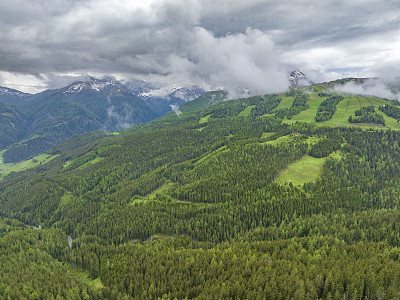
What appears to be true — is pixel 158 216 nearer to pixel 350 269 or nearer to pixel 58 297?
pixel 58 297

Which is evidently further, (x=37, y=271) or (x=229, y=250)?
(x=229, y=250)

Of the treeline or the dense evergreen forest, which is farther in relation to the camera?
the treeline

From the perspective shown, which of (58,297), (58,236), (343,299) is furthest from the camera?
(58,236)

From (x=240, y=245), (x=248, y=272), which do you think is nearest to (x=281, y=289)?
(x=248, y=272)

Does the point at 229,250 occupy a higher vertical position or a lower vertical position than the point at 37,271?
higher

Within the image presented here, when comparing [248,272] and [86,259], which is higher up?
[248,272]

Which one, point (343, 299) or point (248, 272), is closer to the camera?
point (343, 299)

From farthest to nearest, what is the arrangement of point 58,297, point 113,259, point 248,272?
point 113,259, point 248,272, point 58,297

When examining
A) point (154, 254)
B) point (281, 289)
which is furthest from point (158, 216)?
point (281, 289)

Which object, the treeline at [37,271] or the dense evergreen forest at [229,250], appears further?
the treeline at [37,271]

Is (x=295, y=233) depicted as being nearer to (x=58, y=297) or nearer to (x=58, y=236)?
(x=58, y=297)
